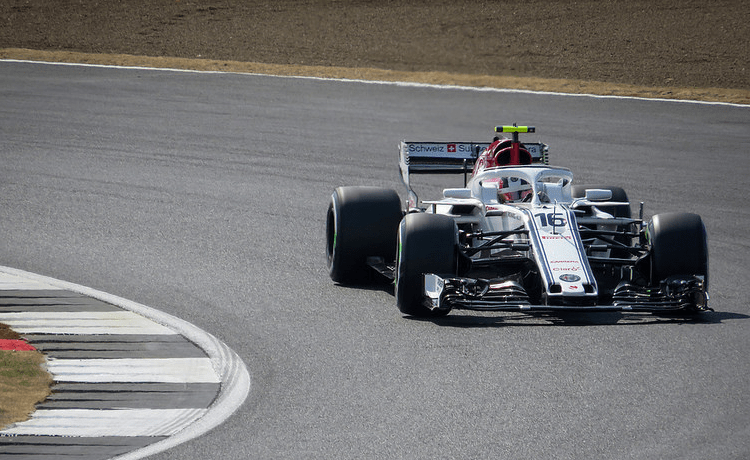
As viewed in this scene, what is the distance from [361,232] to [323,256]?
1206mm

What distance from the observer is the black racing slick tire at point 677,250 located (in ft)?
27.5

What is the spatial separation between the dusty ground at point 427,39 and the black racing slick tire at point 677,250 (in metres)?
12.9

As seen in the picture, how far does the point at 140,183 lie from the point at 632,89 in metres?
10.9

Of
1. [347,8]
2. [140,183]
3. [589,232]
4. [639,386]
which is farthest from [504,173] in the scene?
[347,8]

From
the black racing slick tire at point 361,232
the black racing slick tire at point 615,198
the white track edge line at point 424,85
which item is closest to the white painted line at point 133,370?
the black racing slick tire at point 361,232

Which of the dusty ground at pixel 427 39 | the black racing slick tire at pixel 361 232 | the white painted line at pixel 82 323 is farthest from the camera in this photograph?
the dusty ground at pixel 427 39

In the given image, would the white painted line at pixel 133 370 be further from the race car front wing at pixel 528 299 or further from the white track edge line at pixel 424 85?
the white track edge line at pixel 424 85

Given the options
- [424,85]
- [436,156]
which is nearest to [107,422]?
[436,156]

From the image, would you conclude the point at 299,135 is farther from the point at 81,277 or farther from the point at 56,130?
the point at 81,277

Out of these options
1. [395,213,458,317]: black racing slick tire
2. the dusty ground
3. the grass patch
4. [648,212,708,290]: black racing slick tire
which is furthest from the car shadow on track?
the dusty ground

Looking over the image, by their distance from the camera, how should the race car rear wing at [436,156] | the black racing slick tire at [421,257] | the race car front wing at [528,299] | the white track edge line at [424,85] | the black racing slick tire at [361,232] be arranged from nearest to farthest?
1. the race car front wing at [528,299]
2. the black racing slick tire at [421,257]
3. the black racing slick tire at [361,232]
4. the race car rear wing at [436,156]
5. the white track edge line at [424,85]

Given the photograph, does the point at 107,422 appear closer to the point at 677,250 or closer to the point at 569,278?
the point at 569,278

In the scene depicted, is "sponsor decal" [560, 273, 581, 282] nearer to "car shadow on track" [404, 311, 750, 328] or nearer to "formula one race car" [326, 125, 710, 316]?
"formula one race car" [326, 125, 710, 316]

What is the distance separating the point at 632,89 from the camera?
2116 centimetres
